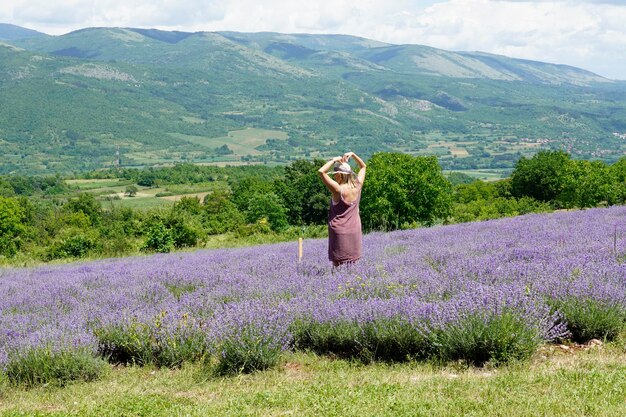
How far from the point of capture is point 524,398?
4.35m

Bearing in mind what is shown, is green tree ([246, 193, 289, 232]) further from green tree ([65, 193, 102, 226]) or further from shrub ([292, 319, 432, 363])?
shrub ([292, 319, 432, 363])

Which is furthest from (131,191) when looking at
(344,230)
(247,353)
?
(247,353)

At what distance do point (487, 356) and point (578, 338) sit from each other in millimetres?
1107

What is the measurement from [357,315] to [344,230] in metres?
1.95

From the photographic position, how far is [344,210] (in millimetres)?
7750

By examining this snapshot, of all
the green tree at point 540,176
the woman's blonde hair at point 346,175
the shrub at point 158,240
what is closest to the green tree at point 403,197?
the shrub at point 158,240

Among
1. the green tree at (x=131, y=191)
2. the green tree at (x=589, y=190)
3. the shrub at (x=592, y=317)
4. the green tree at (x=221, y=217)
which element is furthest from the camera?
the green tree at (x=131, y=191)

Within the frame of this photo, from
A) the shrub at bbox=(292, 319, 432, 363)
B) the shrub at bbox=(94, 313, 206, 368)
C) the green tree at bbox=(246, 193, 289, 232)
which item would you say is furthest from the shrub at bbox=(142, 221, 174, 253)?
the shrub at bbox=(292, 319, 432, 363)

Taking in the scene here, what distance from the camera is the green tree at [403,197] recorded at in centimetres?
3055

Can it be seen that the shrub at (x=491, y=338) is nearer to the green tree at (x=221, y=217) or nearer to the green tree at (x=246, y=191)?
the green tree at (x=221, y=217)

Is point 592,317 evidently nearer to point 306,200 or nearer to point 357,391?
point 357,391

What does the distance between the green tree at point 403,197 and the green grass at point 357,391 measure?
80.7 feet

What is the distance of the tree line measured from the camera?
2989cm

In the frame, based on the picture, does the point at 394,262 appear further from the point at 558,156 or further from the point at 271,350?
the point at 558,156
